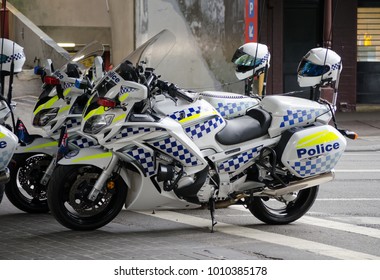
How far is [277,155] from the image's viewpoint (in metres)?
9.45

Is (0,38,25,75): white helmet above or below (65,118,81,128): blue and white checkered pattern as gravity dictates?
above

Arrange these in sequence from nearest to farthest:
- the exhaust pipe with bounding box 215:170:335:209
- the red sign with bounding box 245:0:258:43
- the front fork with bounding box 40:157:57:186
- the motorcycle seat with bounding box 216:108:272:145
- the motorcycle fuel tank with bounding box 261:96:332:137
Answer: the motorcycle seat with bounding box 216:108:272:145, the exhaust pipe with bounding box 215:170:335:209, the motorcycle fuel tank with bounding box 261:96:332:137, the front fork with bounding box 40:157:57:186, the red sign with bounding box 245:0:258:43

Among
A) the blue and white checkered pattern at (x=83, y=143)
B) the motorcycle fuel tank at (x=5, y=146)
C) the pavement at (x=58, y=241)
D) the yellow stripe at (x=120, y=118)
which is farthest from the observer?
the blue and white checkered pattern at (x=83, y=143)

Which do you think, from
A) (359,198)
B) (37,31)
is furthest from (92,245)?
(37,31)

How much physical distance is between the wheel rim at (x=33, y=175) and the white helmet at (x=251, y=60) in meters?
2.31

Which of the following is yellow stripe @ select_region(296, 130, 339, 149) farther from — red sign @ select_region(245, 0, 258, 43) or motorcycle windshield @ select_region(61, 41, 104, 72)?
red sign @ select_region(245, 0, 258, 43)

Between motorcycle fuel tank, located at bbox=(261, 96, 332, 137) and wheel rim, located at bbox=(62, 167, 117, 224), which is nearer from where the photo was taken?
wheel rim, located at bbox=(62, 167, 117, 224)

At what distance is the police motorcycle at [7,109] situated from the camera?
7871mm

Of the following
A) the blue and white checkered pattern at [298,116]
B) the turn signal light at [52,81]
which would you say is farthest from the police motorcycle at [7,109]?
the blue and white checkered pattern at [298,116]

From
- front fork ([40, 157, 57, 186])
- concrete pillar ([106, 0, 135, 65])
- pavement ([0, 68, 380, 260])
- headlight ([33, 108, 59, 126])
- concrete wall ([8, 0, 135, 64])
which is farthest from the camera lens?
concrete wall ([8, 0, 135, 64])

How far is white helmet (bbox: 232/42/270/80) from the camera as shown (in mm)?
11094

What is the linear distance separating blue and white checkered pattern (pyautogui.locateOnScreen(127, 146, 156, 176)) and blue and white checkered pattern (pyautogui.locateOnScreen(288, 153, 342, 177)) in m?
1.29

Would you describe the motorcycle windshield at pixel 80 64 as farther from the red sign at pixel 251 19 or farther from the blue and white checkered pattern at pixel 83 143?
the red sign at pixel 251 19

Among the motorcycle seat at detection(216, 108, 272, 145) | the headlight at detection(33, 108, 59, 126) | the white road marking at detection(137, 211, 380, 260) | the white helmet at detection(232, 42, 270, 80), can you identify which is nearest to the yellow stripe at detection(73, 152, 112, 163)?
the motorcycle seat at detection(216, 108, 272, 145)
